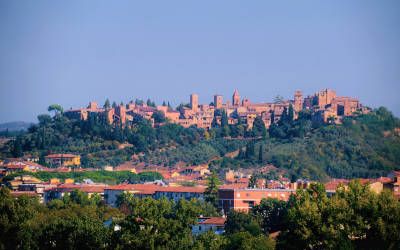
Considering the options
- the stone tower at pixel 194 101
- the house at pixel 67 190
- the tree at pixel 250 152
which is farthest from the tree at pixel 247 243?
the stone tower at pixel 194 101

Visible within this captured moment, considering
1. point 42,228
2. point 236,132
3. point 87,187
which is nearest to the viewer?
point 42,228

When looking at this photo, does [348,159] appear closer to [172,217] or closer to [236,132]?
[236,132]

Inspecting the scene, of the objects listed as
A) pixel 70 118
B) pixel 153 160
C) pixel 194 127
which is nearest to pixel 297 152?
pixel 153 160

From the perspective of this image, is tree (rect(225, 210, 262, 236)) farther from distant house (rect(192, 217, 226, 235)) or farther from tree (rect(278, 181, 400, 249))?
tree (rect(278, 181, 400, 249))

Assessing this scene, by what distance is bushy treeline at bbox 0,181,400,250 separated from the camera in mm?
45875

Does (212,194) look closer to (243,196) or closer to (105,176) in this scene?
(243,196)

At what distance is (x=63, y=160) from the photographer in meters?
111

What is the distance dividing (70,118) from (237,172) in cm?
3217

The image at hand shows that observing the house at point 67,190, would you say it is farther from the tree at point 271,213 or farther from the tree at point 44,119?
the tree at point 44,119

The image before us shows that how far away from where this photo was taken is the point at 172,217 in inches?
2095

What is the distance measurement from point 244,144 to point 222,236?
69972 millimetres

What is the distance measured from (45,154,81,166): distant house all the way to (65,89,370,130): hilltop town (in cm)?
1378

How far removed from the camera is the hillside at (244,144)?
105 m

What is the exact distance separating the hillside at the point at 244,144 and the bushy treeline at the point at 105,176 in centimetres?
754
